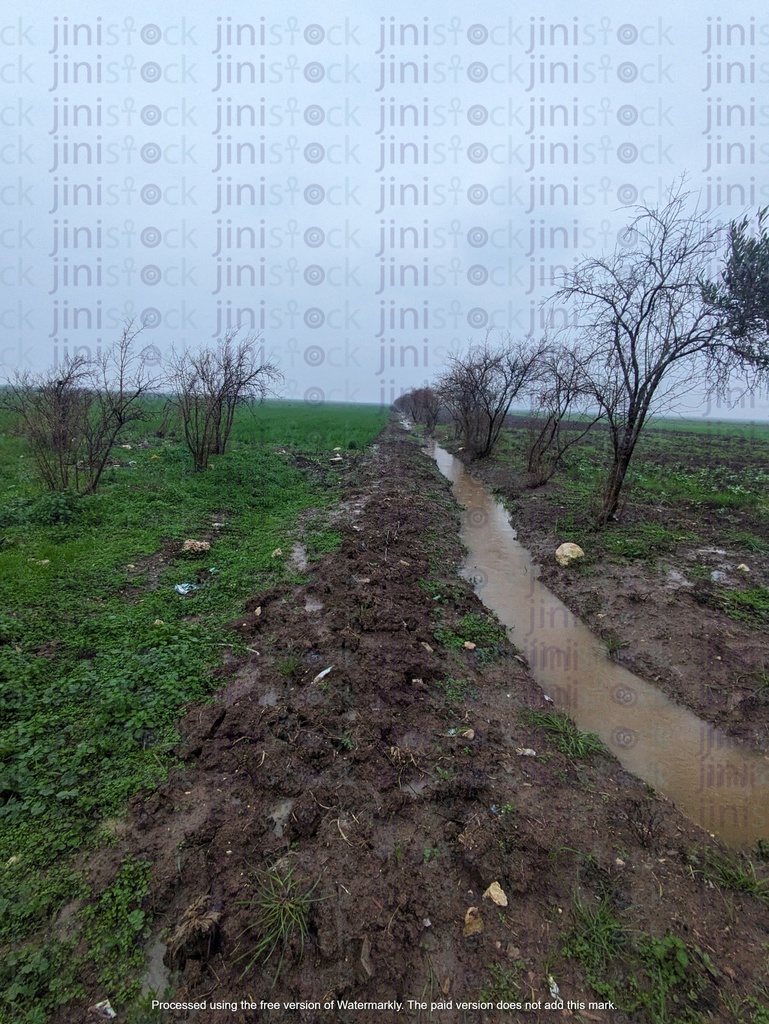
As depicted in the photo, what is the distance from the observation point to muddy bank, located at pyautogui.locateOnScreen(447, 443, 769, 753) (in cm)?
407

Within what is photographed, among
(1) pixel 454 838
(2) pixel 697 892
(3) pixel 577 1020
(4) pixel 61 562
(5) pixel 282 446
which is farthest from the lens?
(5) pixel 282 446

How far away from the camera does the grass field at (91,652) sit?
2.13m

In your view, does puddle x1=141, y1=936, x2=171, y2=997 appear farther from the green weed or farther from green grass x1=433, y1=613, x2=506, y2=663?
green grass x1=433, y1=613, x2=506, y2=663

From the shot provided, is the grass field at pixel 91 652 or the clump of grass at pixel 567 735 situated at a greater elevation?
the grass field at pixel 91 652

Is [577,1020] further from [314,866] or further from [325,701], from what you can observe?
[325,701]

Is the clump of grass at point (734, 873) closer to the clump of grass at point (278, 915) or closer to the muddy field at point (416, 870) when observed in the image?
the muddy field at point (416, 870)

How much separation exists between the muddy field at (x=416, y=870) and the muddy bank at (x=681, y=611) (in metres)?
1.62

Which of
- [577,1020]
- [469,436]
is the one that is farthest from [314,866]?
[469,436]

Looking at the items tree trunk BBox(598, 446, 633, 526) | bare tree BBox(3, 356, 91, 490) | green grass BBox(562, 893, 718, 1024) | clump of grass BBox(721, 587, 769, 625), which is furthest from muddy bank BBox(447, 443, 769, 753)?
bare tree BBox(3, 356, 91, 490)

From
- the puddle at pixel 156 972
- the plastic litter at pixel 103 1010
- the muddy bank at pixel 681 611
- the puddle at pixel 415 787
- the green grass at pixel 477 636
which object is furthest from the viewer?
the green grass at pixel 477 636

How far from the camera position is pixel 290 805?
2.71 m

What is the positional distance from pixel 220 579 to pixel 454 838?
173 inches

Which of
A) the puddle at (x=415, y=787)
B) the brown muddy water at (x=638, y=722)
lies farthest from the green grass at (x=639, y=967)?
the brown muddy water at (x=638, y=722)

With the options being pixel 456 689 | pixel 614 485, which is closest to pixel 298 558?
pixel 456 689
